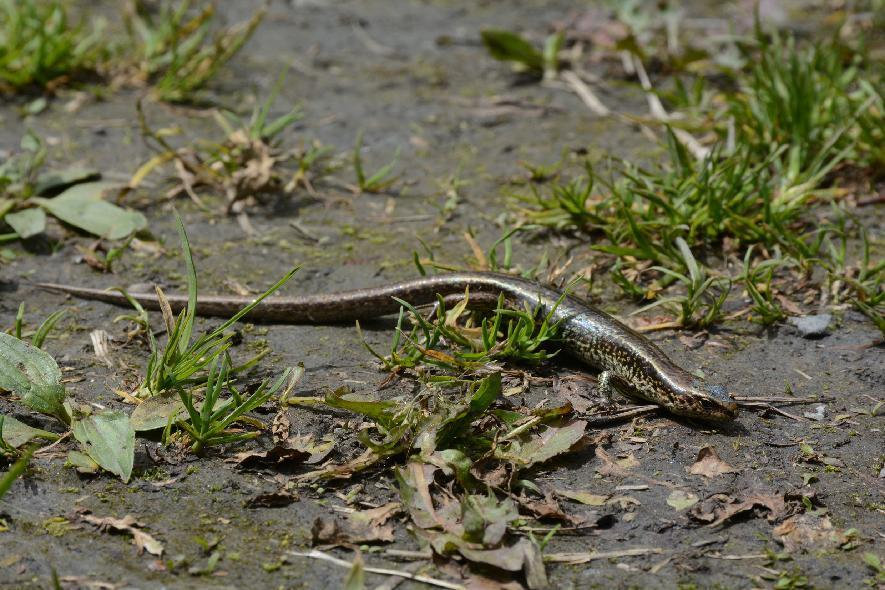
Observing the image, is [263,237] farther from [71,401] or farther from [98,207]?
[71,401]

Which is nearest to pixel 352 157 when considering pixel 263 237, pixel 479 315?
pixel 263 237

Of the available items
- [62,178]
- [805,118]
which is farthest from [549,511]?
[62,178]

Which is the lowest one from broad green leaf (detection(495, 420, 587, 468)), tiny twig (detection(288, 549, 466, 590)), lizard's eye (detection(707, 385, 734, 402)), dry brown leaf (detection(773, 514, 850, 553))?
dry brown leaf (detection(773, 514, 850, 553))

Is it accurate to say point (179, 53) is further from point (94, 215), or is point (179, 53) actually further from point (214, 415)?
point (214, 415)

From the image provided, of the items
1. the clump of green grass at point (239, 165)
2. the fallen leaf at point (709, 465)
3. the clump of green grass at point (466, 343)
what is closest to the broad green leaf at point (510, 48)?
the clump of green grass at point (239, 165)

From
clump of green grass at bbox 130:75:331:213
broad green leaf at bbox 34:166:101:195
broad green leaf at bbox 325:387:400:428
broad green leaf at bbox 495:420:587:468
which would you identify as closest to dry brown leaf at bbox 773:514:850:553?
broad green leaf at bbox 495:420:587:468

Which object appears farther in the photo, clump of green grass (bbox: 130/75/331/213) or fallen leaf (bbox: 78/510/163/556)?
clump of green grass (bbox: 130/75/331/213)

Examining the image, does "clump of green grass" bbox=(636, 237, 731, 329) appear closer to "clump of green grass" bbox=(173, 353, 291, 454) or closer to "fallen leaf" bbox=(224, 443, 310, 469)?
"fallen leaf" bbox=(224, 443, 310, 469)
